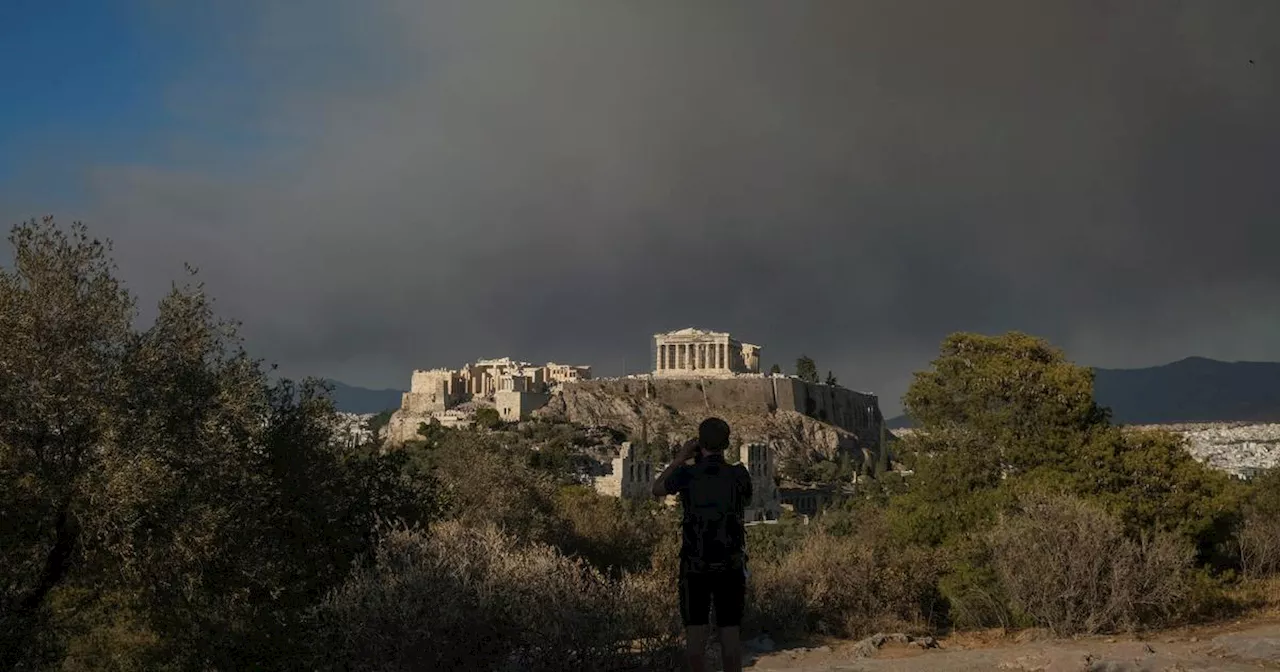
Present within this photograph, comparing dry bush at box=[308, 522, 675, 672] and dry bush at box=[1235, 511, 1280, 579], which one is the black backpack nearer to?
dry bush at box=[308, 522, 675, 672]

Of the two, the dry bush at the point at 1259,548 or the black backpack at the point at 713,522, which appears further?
the dry bush at the point at 1259,548

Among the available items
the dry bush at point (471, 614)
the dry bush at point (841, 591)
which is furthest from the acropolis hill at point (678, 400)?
the dry bush at point (471, 614)

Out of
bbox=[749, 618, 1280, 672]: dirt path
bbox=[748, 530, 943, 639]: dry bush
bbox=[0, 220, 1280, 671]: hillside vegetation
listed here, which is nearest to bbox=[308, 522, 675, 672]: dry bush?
bbox=[0, 220, 1280, 671]: hillside vegetation

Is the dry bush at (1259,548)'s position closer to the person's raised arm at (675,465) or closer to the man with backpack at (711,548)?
the man with backpack at (711,548)

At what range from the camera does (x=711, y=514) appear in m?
7.67

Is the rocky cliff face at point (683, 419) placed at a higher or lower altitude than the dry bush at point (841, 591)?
higher

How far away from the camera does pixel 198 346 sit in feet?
51.4

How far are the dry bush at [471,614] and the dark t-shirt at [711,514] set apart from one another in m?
3.34

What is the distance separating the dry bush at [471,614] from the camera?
403 inches

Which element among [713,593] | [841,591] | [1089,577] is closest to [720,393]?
[841,591]

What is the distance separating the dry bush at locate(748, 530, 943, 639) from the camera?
1827 centimetres

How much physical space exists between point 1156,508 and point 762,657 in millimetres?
13311

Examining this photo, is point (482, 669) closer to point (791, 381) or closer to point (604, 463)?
point (604, 463)

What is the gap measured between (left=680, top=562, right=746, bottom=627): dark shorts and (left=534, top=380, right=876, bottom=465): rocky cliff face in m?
118
